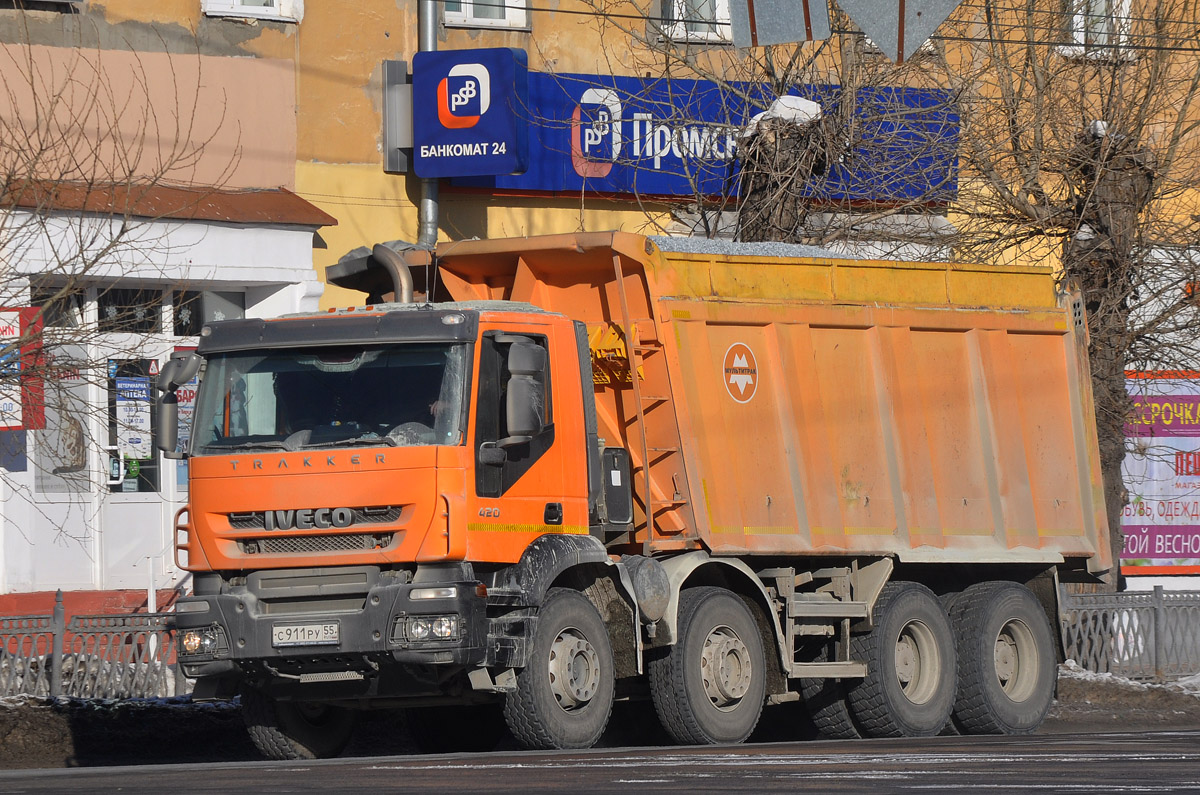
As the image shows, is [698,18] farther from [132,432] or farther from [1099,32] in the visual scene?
[132,432]

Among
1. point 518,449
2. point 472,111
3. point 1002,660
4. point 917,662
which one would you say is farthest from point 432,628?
point 472,111

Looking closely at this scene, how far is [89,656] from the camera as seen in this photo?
14.0 meters

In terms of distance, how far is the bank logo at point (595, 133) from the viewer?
60.5ft

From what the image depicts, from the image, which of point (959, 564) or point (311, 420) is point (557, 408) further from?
point (959, 564)

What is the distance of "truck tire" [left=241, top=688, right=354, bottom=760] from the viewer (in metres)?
10.9

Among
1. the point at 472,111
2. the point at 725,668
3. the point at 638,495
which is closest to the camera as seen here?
the point at 638,495

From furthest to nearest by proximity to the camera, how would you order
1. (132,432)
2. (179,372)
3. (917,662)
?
1. (132,432)
2. (917,662)
3. (179,372)

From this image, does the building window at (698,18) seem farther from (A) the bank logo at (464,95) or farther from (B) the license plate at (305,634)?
(B) the license plate at (305,634)

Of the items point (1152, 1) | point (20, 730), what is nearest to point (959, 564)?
point (20, 730)

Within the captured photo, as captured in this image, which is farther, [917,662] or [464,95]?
[464,95]

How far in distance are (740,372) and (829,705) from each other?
277cm

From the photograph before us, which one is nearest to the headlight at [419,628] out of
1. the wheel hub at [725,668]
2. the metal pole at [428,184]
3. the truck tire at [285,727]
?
the truck tire at [285,727]

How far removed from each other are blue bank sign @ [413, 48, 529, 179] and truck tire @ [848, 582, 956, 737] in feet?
21.6

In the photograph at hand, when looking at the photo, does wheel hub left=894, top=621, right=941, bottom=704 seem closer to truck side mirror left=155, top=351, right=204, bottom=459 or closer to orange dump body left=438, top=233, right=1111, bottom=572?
orange dump body left=438, top=233, right=1111, bottom=572
